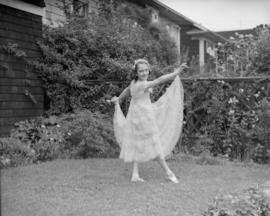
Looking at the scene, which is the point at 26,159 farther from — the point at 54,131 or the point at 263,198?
the point at 263,198

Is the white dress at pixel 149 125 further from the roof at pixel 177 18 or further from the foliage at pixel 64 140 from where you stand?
the roof at pixel 177 18

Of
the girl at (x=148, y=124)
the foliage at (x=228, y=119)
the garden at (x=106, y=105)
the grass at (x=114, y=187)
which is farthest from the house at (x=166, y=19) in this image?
the grass at (x=114, y=187)

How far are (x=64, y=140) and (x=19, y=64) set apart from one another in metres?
1.81

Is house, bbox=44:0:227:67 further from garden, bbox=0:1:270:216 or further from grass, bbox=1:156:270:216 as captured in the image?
grass, bbox=1:156:270:216

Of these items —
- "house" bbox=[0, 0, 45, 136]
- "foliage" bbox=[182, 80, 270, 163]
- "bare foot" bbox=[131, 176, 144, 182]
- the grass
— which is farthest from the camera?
"house" bbox=[0, 0, 45, 136]

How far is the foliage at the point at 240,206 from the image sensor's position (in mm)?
2871

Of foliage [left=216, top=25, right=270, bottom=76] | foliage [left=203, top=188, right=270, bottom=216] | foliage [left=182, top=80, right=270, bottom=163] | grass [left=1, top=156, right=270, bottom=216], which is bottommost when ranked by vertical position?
grass [left=1, top=156, right=270, bottom=216]

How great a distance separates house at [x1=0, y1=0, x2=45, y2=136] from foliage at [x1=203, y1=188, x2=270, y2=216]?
5416 millimetres

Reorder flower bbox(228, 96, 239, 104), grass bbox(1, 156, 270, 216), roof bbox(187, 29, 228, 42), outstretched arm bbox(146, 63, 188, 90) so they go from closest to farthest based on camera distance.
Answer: grass bbox(1, 156, 270, 216) → outstretched arm bbox(146, 63, 188, 90) → flower bbox(228, 96, 239, 104) → roof bbox(187, 29, 228, 42)

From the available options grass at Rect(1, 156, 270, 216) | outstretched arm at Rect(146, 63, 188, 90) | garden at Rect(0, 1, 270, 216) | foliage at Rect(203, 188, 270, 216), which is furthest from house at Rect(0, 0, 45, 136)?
foliage at Rect(203, 188, 270, 216)

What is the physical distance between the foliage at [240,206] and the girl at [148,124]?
1.92 m

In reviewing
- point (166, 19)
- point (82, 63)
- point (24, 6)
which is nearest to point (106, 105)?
point (82, 63)

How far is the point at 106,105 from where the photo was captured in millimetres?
8461

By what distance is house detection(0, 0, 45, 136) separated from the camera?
7.54 m
